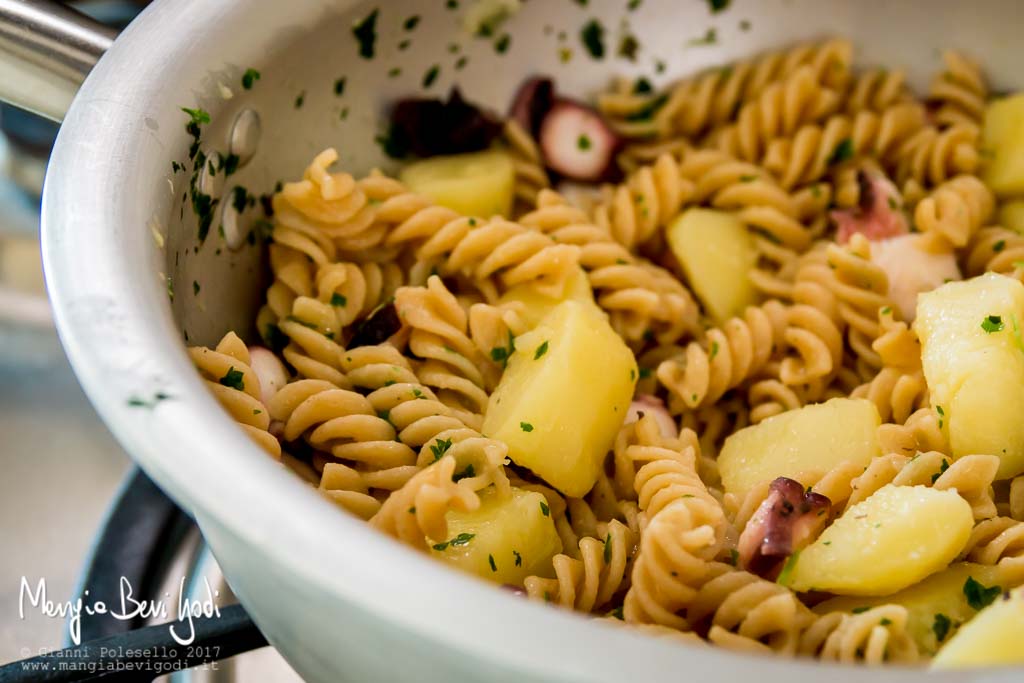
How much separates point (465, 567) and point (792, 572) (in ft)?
1.34

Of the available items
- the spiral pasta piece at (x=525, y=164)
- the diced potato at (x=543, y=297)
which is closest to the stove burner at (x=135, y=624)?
the diced potato at (x=543, y=297)

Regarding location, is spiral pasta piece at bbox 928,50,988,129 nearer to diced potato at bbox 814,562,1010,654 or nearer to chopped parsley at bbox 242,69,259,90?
diced potato at bbox 814,562,1010,654

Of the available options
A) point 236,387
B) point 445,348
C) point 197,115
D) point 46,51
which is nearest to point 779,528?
point 445,348

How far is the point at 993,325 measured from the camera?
1.53 m

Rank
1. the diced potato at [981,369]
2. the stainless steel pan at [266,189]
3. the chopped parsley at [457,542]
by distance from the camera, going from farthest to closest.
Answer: the diced potato at [981,369], the chopped parsley at [457,542], the stainless steel pan at [266,189]

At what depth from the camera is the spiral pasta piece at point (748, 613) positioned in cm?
123

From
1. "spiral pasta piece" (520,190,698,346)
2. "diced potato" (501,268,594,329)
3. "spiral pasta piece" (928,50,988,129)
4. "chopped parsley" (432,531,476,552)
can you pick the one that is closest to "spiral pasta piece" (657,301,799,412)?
"spiral pasta piece" (520,190,698,346)

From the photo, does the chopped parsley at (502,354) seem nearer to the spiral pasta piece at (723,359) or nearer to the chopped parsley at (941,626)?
the spiral pasta piece at (723,359)

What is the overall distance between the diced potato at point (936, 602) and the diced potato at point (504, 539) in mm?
362

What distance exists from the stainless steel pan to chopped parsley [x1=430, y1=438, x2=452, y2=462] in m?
0.31

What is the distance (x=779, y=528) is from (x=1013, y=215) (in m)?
1.00

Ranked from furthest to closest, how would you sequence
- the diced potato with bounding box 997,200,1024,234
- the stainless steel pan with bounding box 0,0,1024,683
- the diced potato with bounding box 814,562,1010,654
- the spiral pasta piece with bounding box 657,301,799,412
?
the diced potato with bounding box 997,200,1024,234 < the spiral pasta piece with bounding box 657,301,799,412 < the diced potato with bounding box 814,562,1010,654 < the stainless steel pan with bounding box 0,0,1024,683

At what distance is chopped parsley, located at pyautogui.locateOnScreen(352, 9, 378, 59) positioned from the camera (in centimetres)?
186

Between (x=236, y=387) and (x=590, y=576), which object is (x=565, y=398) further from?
(x=236, y=387)
